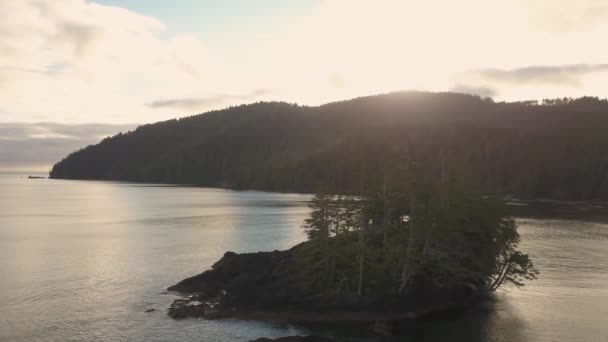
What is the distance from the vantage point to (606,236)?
83.5 meters

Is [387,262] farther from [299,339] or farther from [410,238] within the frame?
[299,339]

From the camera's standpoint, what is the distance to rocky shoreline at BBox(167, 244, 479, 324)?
134 feet

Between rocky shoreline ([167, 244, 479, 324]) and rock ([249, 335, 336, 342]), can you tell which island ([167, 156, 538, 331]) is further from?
rock ([249, 335, 336, 342])

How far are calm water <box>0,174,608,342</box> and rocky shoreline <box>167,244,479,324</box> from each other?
179cm

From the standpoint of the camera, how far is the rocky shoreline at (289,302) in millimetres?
40812

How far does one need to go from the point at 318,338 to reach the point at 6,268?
42.7 m

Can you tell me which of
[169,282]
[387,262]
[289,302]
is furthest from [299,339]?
[169,282]

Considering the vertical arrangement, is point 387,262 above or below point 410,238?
below

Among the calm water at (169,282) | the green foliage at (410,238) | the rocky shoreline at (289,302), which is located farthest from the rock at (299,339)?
the green foliage at (410,238)

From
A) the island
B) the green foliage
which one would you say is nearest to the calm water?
the island

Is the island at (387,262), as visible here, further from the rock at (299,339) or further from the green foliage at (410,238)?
the rock at (299,339)

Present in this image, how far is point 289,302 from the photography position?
4231 cm

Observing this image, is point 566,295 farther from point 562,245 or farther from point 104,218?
point 104,218

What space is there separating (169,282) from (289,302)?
16531mm
